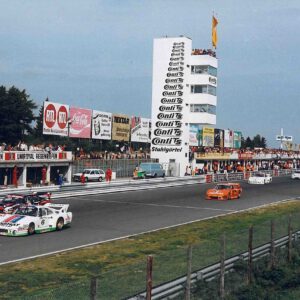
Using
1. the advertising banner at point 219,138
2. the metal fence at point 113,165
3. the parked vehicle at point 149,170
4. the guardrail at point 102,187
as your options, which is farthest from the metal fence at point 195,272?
the advertising banner at point 219,138

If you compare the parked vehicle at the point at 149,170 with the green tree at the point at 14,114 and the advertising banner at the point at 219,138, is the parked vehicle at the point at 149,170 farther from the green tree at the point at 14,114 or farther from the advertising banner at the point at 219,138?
the advertising banner at the point at 219,138

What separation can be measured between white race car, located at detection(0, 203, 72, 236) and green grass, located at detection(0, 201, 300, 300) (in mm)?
3744

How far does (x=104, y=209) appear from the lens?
33.1 m

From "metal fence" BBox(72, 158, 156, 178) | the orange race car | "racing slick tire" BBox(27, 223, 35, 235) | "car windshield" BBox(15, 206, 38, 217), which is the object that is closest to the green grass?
"racing slick tire" BBox(27, 223, 35, 235)

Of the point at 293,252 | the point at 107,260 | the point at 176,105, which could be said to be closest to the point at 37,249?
the point at 107,260

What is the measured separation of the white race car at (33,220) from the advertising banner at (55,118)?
31.7 meters

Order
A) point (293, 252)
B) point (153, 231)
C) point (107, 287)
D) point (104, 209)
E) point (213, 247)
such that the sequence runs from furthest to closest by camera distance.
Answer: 1. point (104, 209)
2. point (153, 231)
3. point (293, 252)
4. point (213, 247)
5. point (107, 287)

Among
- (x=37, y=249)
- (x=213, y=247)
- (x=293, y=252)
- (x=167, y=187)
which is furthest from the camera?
(x=167, y=187)

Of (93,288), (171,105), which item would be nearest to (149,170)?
(171,105)

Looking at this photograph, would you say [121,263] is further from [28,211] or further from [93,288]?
[93,288]

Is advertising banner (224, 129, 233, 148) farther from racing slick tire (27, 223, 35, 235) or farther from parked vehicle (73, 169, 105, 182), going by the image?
racing slick tire (27, 223, 35, 235)

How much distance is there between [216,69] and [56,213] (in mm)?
53778

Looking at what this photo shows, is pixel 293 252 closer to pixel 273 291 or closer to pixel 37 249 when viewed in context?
pixel 273 291

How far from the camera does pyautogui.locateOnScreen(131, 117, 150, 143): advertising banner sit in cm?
7525
